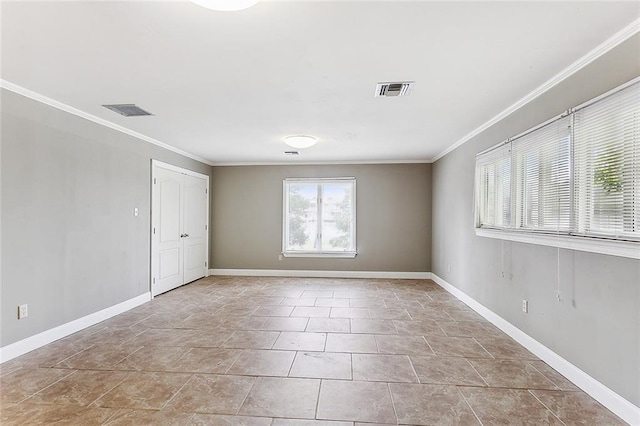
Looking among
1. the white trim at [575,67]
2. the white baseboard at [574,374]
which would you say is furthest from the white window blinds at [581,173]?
the white baseboard at [574,374]

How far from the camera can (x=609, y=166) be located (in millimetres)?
2145

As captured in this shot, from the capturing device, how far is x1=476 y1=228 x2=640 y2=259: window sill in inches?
78.2

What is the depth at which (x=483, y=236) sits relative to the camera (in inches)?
161

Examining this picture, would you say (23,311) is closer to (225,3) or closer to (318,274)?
(225,3)

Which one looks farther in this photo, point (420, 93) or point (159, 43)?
point (420, 93)

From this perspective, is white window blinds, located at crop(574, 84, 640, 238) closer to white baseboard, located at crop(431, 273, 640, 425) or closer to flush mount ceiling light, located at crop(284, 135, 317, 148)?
white baseboard, located at crop(431, 273, 640, 425)

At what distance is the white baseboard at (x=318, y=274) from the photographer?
21.6 feet

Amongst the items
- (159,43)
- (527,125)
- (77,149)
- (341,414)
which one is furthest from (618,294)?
(77,149)

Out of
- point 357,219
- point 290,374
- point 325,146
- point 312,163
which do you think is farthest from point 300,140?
point 290,374

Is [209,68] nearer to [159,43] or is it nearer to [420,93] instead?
[159,43]

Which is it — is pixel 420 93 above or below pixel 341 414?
above

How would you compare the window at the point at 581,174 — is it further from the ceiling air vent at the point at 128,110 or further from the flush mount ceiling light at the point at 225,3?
the ceiling air vent at the point at 128,110

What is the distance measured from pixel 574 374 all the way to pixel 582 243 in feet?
3.43

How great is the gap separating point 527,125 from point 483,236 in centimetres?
151
